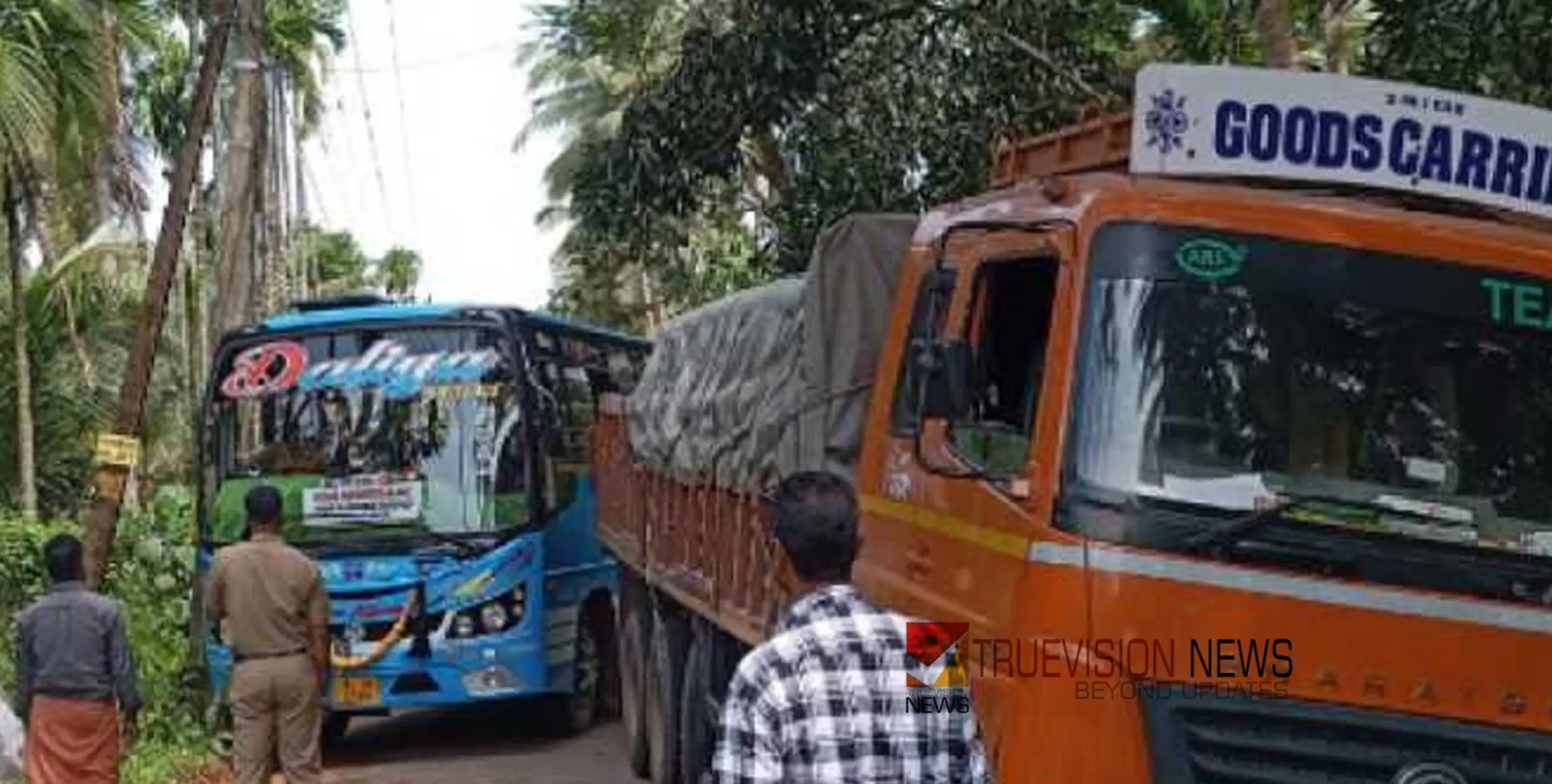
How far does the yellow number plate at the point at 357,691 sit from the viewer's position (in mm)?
11719

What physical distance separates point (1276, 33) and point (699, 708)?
4.39m

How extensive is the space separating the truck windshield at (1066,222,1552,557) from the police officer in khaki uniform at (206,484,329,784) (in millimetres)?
4744

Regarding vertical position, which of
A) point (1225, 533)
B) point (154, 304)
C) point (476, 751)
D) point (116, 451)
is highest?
point (154, 304)

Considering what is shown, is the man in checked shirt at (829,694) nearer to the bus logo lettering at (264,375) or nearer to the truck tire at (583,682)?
the bus logo lettering at (264,375)

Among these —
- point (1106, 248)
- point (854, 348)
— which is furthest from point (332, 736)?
point (1106, 248)

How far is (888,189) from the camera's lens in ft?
42.8

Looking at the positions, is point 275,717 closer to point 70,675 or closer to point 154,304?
point 70,675

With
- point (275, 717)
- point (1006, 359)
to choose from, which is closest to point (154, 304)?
point (275, 717)

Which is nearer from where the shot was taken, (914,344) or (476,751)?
(914,344)

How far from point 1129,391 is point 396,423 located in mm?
7779

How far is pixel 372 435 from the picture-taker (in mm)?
11977

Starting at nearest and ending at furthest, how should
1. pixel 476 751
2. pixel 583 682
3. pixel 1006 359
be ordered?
pixel 1006 359 < pixel 476 751 < pixel 583 682

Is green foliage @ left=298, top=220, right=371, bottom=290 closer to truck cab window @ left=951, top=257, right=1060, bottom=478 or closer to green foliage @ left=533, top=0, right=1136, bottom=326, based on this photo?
green foliage @ left=533, top=0, right=1136, bottom=326

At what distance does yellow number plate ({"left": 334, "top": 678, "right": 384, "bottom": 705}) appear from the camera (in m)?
11.7
